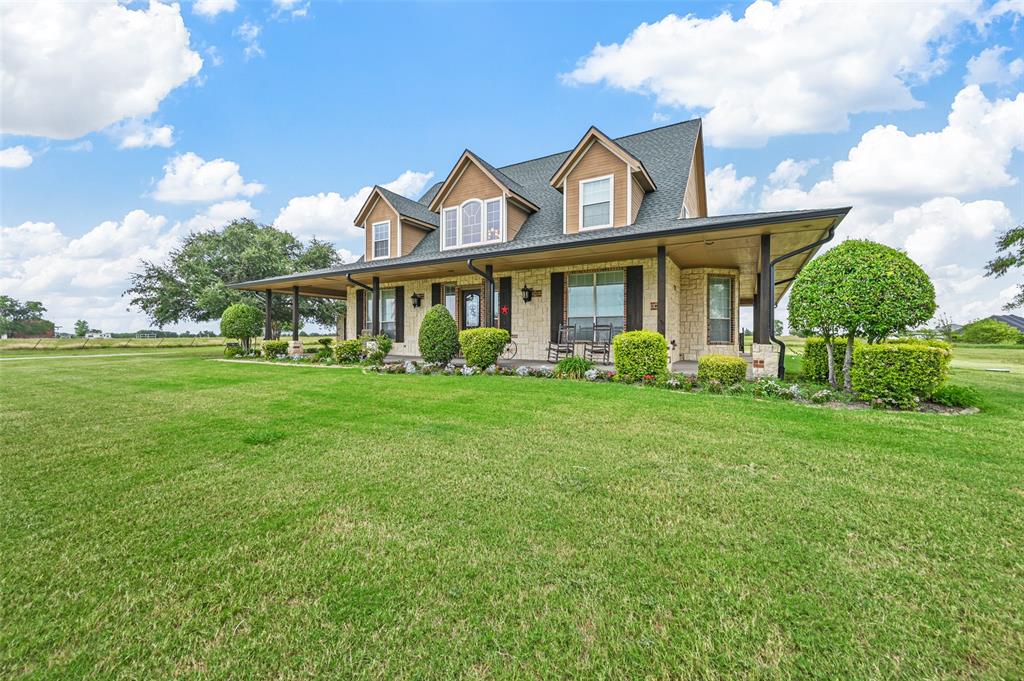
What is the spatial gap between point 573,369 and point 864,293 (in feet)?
16.8

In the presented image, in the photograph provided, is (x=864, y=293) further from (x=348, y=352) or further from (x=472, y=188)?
(x=348, y=352)

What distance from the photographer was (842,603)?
176 cm

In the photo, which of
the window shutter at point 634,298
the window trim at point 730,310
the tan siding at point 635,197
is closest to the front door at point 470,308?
the window shutter at point 634,298

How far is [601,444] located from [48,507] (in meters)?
4.24

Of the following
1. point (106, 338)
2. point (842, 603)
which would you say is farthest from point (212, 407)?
point (106, 338)

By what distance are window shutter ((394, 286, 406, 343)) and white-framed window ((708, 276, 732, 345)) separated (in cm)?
1056

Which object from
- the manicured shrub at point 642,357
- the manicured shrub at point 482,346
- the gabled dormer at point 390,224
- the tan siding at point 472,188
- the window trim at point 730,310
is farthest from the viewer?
the gabled dormer at point 390,224

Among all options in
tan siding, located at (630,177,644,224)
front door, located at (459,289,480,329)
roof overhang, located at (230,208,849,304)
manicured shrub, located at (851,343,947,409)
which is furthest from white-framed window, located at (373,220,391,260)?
manicured shrub, located at (851,343,947,409)

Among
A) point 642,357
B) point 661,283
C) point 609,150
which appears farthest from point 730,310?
point 609,150

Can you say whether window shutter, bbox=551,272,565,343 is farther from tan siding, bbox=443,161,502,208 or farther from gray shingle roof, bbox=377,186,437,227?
gray shingle roof, bbox=377,186,437,227

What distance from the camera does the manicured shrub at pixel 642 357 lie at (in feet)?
26.2

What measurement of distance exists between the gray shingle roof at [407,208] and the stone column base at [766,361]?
12160mm

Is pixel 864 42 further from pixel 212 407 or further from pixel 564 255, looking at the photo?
pixel 212 407

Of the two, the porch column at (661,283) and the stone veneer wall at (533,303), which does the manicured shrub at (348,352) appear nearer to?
the stone veneer wall at (533,303)
